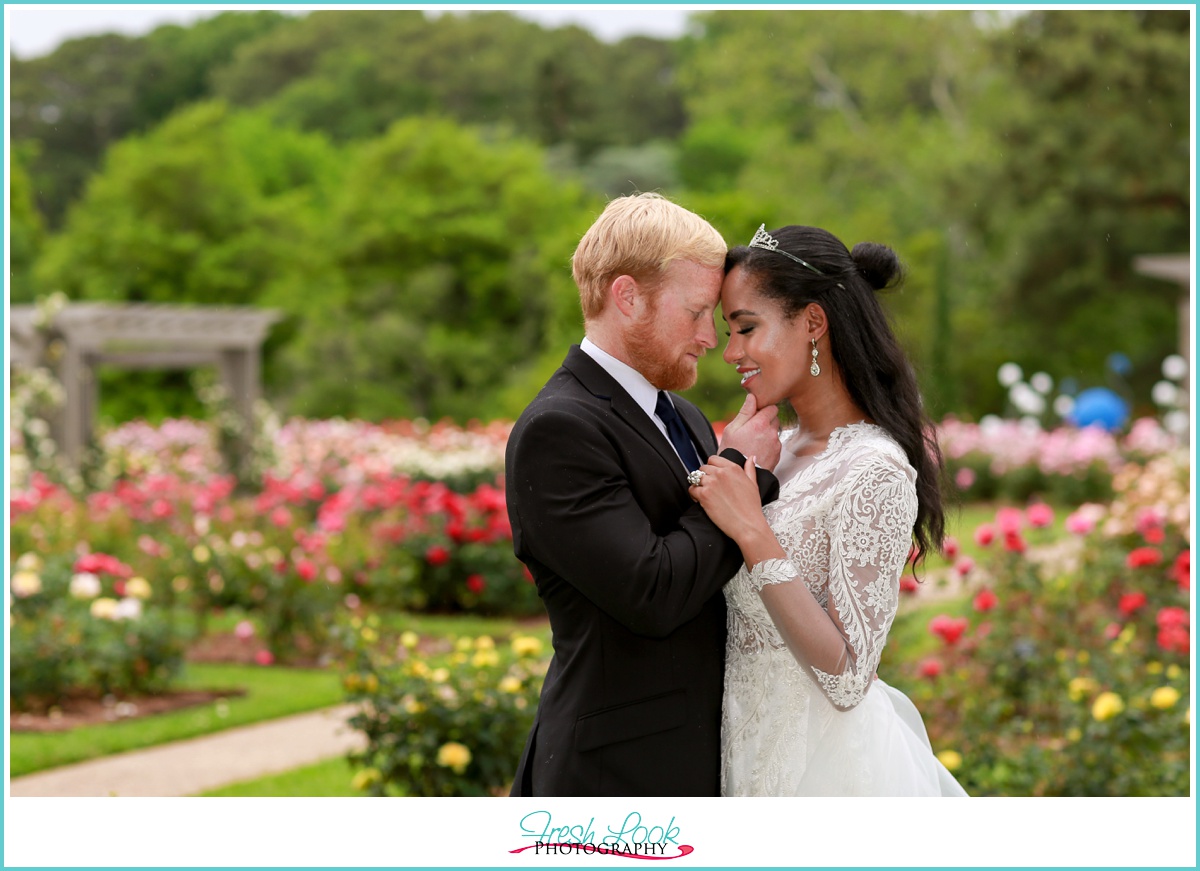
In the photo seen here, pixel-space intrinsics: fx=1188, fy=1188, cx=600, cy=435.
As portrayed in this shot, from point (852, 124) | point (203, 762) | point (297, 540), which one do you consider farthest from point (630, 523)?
Result: point (852, 124)

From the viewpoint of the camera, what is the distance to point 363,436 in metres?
13.0

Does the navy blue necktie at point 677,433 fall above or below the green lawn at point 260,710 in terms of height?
above

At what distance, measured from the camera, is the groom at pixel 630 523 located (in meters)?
2.10

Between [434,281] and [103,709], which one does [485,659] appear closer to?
[103,709]

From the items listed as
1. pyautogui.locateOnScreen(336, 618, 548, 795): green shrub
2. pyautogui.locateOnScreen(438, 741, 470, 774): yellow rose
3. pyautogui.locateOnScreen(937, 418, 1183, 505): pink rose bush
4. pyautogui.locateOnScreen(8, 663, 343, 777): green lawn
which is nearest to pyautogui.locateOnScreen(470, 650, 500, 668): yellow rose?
pyautogui.locateOnScreen(336, 618, 548, 795): green shrub

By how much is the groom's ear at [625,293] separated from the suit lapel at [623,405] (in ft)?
0.39

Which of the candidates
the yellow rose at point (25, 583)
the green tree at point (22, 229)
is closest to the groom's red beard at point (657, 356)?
the yellow rose at point (25, 583)

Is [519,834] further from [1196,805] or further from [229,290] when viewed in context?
[229,290]

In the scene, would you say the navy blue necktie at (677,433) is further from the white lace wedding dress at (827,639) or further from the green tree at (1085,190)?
the green tree at (1085,190)

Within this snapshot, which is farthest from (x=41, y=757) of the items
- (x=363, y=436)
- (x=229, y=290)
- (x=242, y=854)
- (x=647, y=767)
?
(x=229, y=290)

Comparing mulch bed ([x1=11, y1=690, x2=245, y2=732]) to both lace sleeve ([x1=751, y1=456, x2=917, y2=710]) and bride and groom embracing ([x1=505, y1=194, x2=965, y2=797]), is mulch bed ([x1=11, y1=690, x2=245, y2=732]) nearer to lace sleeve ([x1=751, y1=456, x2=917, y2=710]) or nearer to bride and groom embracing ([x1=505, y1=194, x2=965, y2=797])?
bride and groom embracing ([x1=505, y1=194, x2=965, y2=797])

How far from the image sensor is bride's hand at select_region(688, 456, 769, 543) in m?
2.17

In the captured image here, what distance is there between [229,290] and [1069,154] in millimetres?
16709

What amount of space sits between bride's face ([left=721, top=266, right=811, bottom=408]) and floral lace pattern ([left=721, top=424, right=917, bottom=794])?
18cm
